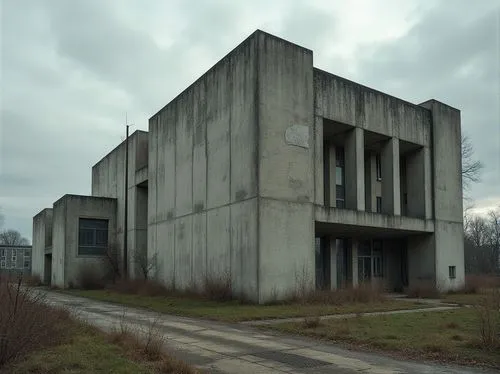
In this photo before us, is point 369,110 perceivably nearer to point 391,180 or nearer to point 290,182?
point 391,180

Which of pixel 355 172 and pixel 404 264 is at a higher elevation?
pixel 355 172

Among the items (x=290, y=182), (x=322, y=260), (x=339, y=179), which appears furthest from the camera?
(x=339, y=179)

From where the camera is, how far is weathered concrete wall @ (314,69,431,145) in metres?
28.9

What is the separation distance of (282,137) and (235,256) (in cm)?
630

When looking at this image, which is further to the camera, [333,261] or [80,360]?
[333,261]

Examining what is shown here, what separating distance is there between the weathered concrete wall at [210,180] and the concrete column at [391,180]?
447 inches

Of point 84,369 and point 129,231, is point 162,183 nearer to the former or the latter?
point 129,231

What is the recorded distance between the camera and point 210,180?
29.2 metres

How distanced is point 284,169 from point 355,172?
6.75 meters

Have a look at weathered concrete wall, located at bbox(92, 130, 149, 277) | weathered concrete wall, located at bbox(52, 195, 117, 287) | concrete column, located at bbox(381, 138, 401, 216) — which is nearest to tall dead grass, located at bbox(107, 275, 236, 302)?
weathered concrete wall, located at bbox(92, 130, 149, 277)

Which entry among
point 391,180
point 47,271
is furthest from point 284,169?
point 47,271

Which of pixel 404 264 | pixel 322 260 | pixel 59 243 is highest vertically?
pixel 59 243

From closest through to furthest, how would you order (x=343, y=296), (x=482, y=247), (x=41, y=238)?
(x=343, y=296)
(x=41, y=238)
(x=482, y=247)

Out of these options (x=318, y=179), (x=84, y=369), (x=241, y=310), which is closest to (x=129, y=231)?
(x=318, y=179)
